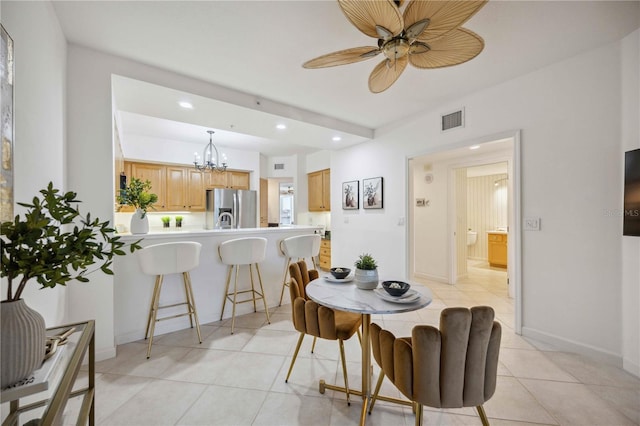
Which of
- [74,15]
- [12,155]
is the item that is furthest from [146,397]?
[74,15]

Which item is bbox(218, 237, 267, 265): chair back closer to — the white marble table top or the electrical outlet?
the white marble table top

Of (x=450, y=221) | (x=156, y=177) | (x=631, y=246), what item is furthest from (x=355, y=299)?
(x=156, y=177)

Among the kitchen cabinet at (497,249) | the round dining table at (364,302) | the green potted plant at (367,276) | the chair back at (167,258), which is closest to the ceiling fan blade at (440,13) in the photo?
the green potted plant at (367,276)

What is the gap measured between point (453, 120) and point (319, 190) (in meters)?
3.41

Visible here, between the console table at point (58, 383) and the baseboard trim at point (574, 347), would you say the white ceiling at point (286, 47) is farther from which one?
the baseboard trim at point (574, 347)

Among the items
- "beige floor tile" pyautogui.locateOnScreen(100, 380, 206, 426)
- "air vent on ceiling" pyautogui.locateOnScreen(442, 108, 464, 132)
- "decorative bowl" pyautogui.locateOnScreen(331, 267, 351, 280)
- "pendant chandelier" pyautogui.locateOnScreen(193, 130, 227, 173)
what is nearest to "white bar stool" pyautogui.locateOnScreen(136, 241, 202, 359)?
"beige floor tile" pyautogui.locateOnScreen(100, 380, 206, 426)

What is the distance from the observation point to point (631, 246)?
2.05 metres

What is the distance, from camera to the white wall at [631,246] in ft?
6.59

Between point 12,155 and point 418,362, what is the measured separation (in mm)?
1949

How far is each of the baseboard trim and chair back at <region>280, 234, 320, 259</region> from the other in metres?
2.39

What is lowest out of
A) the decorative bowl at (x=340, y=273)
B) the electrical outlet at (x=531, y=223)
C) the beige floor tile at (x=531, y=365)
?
the beige floor tile at (x=531, y=365)

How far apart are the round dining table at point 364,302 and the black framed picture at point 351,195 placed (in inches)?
114

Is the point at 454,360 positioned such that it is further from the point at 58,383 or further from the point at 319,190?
the point at 319,190

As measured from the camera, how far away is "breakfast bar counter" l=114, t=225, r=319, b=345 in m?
2.51
